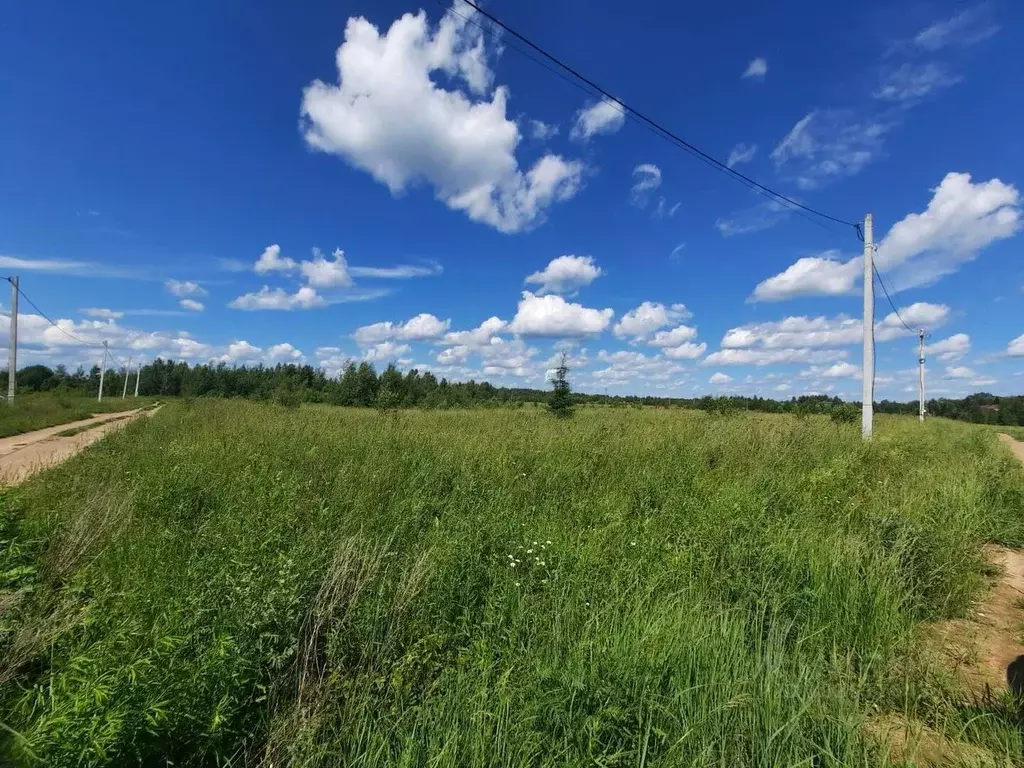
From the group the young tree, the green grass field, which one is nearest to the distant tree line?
the young tree

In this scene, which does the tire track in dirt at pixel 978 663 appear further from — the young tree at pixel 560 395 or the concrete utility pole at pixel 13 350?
the concrete utility pole at pixel 13 350

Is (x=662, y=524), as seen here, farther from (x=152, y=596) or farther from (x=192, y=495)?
(x=192, y=495)

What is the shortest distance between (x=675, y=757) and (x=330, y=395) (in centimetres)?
3943

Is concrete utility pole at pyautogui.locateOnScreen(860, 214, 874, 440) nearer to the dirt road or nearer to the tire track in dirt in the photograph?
the tire track in dirt

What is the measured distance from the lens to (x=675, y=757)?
7.30 ft

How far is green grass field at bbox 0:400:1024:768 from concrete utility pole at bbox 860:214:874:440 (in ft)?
19.2

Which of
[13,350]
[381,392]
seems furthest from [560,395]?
[13,350]

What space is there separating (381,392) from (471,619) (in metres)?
25.5

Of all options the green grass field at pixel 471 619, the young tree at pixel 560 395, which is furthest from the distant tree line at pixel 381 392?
the green grass field at pixel 471 619

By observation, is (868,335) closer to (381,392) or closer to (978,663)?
(978,663)

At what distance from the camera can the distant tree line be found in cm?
2723

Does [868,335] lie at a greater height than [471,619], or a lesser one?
greater

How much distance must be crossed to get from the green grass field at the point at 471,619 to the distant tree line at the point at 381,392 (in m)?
17.7

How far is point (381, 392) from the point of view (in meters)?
27.8
